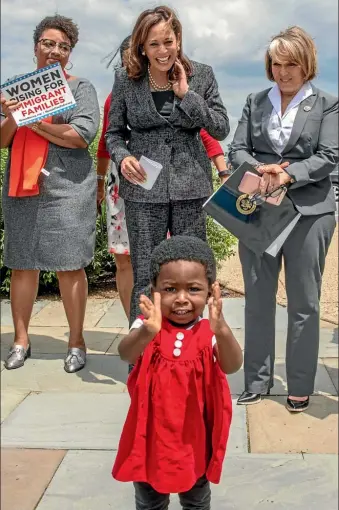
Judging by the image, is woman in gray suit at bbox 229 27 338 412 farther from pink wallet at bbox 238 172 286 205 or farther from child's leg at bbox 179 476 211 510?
child's leg at bbox 179 476 211 510

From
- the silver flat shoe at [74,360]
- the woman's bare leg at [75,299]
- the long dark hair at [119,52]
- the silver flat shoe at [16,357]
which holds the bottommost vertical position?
the silver flat shoe at [74,360]

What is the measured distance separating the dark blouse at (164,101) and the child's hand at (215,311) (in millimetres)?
367

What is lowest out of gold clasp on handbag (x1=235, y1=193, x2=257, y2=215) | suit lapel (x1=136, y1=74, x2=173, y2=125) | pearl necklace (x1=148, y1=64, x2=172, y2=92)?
gold clasp on handbag (x1=235, y1=193, x2=257, y2=215)

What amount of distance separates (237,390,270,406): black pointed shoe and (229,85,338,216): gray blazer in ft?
1.17

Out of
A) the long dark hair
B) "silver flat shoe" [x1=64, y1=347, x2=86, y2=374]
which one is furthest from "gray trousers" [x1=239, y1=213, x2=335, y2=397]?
the long dark hair

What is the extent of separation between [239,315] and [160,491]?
36 cm

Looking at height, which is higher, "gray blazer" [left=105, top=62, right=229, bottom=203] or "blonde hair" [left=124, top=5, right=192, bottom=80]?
"blonde hair" [left=124, top=5, right=192, bottom=80]

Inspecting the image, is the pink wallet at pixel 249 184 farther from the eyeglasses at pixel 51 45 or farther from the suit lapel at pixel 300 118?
the eyeglasses at pixel 51 45

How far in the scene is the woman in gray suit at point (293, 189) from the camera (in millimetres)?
1130

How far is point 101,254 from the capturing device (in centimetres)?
122

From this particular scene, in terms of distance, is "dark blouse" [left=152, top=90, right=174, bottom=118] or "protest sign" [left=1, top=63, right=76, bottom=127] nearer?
"protest sign" [left=1, top=63, right=76, bottom=127]

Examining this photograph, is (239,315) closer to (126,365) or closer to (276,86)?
(126,365)

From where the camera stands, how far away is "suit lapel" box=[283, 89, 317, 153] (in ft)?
4.01

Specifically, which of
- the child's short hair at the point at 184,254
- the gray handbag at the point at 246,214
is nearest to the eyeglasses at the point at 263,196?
the gray handbag at the point at 246,214
